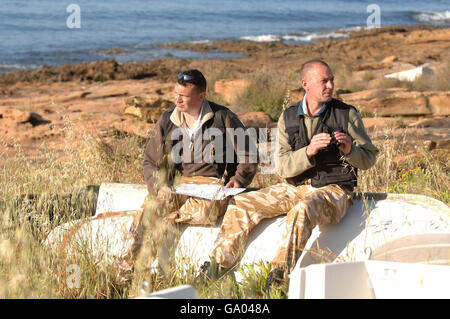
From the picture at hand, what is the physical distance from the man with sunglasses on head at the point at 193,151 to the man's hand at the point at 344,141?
0.73 meters

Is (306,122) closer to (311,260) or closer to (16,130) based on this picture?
(311,260)

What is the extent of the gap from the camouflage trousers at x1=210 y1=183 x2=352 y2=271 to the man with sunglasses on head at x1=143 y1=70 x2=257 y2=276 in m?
0.25

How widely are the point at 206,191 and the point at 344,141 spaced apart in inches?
39.4

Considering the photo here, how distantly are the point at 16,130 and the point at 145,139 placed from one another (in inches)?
171

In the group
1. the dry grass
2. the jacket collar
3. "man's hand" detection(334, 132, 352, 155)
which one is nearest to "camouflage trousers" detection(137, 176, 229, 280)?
the dry grass

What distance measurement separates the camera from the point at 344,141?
379 centimetres

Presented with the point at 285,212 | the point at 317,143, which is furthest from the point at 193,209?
the point at 317,143

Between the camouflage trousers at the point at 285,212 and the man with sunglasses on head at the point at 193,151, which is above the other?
the man with sunglasses on head at the point at 193,151

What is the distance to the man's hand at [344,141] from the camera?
3.78 meters

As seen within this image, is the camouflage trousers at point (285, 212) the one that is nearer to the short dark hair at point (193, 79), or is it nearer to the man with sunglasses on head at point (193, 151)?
the man with sunglasses on head at point (193, 151)

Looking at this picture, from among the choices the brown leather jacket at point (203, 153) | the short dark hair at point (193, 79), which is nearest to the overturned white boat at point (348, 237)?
the brown leather jacket at point (203, 153)

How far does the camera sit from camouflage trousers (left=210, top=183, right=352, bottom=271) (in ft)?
11.9
